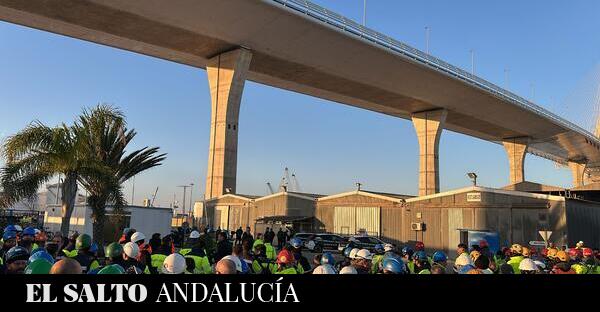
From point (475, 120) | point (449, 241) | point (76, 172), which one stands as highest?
point (475, 120)

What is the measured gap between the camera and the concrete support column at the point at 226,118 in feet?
147

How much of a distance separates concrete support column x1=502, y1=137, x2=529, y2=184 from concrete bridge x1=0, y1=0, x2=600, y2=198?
17012mm

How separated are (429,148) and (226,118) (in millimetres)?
30957

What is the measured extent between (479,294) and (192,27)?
131 ft

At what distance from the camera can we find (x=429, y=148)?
2525 inches

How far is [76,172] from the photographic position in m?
17.0

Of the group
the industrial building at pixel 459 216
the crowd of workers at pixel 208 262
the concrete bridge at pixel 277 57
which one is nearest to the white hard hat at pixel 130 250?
the crowd of workers at pixel 208 262

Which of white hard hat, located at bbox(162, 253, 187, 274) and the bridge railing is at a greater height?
the bridge railing

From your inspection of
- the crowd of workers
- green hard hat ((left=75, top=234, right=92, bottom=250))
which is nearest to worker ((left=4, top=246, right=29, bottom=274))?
the crowd of workers

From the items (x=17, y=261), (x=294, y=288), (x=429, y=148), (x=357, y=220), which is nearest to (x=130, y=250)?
(x=17, y=261)

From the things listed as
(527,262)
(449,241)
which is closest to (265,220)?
(449,241)

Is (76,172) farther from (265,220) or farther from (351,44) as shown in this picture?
(351,44)

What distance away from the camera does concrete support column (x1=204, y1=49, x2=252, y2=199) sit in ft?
147

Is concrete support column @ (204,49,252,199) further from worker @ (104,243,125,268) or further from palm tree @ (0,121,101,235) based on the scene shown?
worker @ (104,243,125,268)
